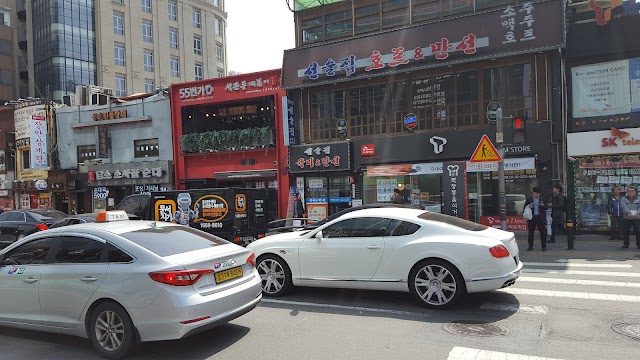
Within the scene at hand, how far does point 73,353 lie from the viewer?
16.8ft

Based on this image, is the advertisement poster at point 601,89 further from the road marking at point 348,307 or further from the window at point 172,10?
the window at point 172,10

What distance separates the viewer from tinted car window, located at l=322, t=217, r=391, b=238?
6954mm

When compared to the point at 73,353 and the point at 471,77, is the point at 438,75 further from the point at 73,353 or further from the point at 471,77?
the point at 73,353

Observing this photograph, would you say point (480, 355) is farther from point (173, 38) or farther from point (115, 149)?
point (173, 38)

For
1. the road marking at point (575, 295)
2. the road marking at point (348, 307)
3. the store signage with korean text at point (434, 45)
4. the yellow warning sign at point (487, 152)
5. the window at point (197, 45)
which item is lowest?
the road marking at point (575, 295)

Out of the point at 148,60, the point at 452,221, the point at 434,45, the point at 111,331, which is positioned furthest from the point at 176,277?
the point at 148,60

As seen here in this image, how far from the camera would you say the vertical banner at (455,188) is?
16016mm

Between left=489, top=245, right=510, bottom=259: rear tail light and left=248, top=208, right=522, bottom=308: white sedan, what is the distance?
13 mm

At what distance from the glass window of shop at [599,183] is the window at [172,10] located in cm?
5120

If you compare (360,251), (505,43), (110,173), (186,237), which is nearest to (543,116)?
(505,43)

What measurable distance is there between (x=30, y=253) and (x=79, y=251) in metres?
0.78

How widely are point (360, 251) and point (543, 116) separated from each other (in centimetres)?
1123

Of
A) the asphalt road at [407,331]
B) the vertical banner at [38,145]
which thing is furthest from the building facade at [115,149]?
the asphalt road at [407,331]

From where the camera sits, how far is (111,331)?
4.90m
